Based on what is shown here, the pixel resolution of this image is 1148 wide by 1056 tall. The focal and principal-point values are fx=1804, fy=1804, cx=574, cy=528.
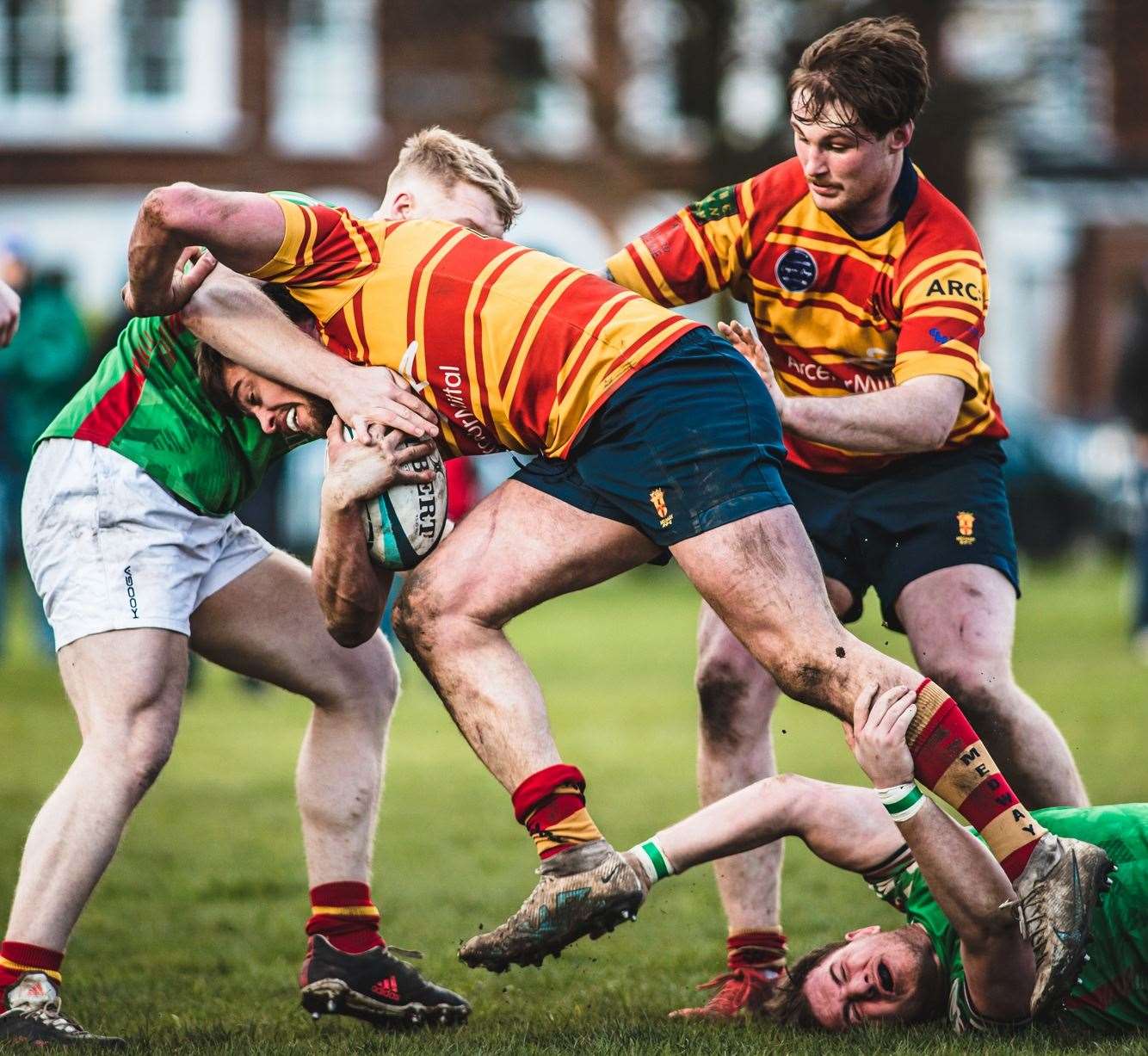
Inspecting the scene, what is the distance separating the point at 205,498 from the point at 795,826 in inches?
73.9

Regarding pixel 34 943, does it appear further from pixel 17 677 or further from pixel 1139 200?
pixel 1139 200

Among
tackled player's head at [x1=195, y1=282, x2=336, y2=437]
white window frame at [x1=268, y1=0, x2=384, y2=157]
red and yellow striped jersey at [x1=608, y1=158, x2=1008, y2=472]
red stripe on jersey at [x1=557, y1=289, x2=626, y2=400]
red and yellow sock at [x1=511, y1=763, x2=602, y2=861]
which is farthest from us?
white window frame at [x1=268, y1=0, x2=384, y2=157]

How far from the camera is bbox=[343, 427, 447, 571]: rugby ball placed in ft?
15.3

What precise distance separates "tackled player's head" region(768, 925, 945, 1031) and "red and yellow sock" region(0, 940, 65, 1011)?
199cm

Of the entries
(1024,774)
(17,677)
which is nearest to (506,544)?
(1024,774)

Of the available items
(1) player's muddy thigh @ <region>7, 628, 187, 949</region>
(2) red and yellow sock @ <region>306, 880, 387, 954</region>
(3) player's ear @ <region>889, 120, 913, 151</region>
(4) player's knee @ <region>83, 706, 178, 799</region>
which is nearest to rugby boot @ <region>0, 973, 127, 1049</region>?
(1) player's muddy thigh @ <region>7, 628, 187, 949</region>

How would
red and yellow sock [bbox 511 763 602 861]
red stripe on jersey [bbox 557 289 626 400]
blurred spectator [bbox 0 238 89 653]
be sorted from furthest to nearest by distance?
blurred spectator [bbox 0 238 89 653] < red stripe on jersey [bbox 557 289 626 400] < red and yellow sock [bbox 511 763 602 861]

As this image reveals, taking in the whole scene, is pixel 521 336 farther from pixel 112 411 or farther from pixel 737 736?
pixel 737 736

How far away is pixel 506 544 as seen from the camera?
4645 millimetres

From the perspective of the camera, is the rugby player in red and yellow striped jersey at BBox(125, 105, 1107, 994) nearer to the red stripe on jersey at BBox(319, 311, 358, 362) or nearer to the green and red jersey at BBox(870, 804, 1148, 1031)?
the red stripe on jersey at BBox(319, 311, 358, 362)

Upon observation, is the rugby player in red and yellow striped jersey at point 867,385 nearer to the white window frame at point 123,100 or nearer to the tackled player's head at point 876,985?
the tackled player's head at point 876,985

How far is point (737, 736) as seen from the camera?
552 centimetres

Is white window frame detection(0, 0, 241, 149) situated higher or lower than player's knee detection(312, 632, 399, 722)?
higher

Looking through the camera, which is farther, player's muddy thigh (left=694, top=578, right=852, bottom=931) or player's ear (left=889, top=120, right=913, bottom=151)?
player's muddy thigh (left=694, top=578, right=852, bottom=931)
